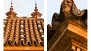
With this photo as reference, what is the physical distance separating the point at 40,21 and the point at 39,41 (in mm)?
1829

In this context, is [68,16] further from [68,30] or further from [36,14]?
[36,14]

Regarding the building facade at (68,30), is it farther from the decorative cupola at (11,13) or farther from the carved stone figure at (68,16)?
the decorative cupola at (11,13)

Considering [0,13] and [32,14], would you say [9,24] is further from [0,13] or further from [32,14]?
[0,13]

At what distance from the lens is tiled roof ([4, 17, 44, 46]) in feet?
41.6

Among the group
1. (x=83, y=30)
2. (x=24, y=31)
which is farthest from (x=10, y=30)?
(x=83, y=30)

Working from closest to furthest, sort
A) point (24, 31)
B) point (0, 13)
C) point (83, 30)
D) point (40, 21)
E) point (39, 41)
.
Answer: point (83, 30) < point (0, 13) < point (39, 41) < point (24, 31) < point (40, 21)

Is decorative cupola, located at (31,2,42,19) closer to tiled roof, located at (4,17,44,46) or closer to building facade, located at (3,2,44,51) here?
building facade, located at (3,2,44,51)

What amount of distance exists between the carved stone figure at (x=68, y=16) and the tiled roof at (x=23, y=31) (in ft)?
7.96

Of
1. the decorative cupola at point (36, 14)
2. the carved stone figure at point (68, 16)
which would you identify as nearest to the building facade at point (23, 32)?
the decorative cupola at point (36, 14)

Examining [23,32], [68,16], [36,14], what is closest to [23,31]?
[23,32]

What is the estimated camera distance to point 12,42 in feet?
41.6

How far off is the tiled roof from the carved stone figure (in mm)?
2426

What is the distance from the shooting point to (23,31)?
1348cm

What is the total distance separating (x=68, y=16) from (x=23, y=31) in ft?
12.2
